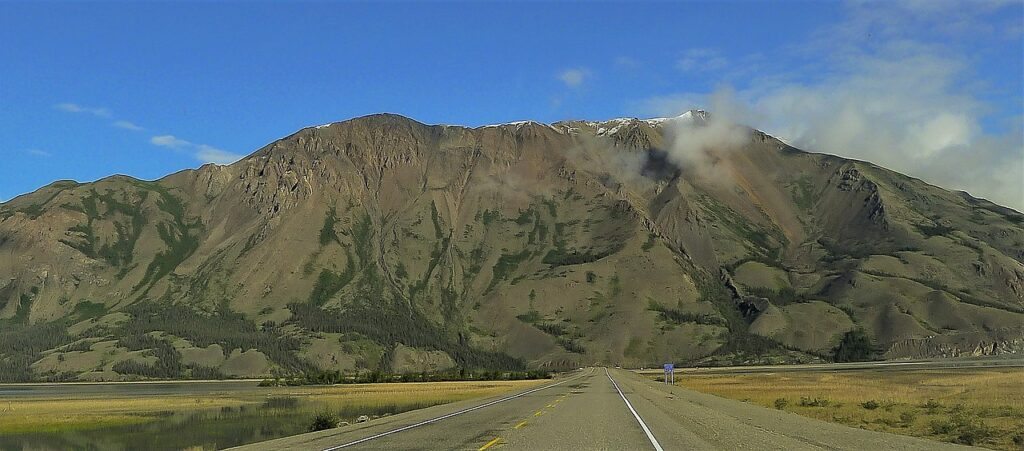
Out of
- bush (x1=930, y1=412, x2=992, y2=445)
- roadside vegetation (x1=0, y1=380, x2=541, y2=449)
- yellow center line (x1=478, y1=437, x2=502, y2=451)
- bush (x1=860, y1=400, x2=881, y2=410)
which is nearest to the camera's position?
yellow center line (x1=478, y1=437, x2=502, y2=451)

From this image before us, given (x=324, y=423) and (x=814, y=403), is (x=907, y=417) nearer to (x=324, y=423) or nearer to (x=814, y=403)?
(x=814, y=403)

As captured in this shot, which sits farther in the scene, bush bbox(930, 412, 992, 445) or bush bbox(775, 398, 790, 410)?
bush bbox(775, 398, 790, 410)

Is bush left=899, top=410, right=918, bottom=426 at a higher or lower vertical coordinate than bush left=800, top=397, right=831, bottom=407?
higher

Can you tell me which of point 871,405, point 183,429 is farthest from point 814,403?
point 183,429

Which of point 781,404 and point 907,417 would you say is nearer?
point 907,417

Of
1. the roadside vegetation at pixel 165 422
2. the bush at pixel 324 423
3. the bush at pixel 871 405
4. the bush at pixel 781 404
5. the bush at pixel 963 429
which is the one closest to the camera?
the bush at pixel 963 429

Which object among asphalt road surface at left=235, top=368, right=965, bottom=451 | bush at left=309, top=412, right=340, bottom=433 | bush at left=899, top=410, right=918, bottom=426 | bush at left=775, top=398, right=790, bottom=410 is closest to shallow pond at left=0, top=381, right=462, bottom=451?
bush at left=309, top=412, right=340, bottom=433

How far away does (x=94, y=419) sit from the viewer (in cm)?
7950

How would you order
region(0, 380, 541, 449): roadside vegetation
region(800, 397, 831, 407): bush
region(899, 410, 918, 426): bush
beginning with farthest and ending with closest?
region(0, 380, 541, 449): roadside vegetation < region(800, 397, 831, 407): bush < region(899, 410, 918, 426): bush

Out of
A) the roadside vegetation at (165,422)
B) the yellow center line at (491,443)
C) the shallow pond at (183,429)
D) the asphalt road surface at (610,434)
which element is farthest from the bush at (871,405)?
the shallow pond at (183,429)

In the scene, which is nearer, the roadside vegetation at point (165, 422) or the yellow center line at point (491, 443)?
the yellow center line at point (491, 443)

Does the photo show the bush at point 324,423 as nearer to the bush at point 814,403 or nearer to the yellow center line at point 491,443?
the yellow center line at point 491,443

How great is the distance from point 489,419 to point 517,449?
47.7ft

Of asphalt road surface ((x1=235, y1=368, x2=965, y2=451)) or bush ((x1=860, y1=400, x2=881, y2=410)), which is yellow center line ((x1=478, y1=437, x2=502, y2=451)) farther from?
bush ((x1=860, y1=400, x2=881, y2=410))
